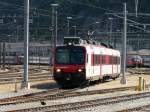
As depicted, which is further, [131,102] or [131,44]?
[131,44]

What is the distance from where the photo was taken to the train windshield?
110 feet

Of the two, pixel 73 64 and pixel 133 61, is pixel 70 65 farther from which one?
pixel 133 61

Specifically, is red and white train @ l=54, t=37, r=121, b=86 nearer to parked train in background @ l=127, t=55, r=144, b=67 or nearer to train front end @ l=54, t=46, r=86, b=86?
train front end @ l=54, t=46, r=86, b=86

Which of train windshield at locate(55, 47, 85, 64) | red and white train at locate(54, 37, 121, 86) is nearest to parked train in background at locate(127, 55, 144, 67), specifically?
red and white train at locate(54, 37, 121, 86)

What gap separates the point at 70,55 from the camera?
33625mm

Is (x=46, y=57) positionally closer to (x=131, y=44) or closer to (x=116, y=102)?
(x=131, y=44)

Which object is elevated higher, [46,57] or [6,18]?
[6,18]

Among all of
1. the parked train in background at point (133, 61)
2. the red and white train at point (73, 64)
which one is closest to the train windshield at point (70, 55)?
the red and white train at point (73, 64)

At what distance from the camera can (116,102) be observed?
24828mm

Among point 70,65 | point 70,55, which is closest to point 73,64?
point 70,65

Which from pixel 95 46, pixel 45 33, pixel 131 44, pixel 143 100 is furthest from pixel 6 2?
pixel 143 100

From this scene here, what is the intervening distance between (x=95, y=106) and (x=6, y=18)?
245 feet

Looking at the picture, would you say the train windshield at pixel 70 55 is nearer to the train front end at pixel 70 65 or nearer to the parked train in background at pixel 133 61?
the train front end at pixel 70 65

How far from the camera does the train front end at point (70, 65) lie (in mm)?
33188
